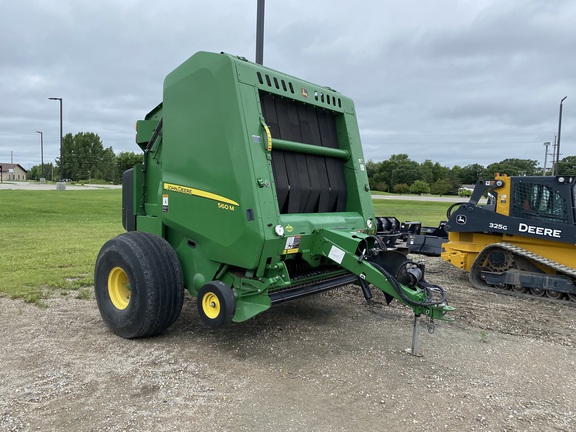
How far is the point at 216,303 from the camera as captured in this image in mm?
4262

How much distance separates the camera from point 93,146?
78.4m

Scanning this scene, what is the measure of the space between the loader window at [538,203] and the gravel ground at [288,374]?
7.59 ft

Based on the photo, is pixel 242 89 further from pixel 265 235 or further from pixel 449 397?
pixel 449 397

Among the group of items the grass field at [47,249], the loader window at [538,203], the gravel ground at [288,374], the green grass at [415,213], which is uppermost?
the loader window at [538,203]

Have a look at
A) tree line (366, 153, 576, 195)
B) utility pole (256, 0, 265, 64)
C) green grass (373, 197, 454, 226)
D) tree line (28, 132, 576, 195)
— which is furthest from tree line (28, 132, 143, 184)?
utility pole (256, 0, 265, 64)

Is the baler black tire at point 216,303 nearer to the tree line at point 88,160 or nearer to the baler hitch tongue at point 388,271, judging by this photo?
the baler hitch tongue at point 388,271

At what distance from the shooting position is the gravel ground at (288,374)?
3.29 metres

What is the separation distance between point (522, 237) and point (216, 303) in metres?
5.93

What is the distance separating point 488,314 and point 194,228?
407 centimetres

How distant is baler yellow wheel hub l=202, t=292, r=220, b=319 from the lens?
4.26 m

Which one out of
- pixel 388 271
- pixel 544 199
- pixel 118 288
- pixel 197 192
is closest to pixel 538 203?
pixel 544 199

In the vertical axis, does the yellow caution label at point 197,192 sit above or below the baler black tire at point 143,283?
above

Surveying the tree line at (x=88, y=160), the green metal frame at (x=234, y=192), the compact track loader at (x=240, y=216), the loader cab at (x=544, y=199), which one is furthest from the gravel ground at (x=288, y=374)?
the tree line at (x=88, y=160)

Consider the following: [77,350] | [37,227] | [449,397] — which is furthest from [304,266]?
[37,227]
